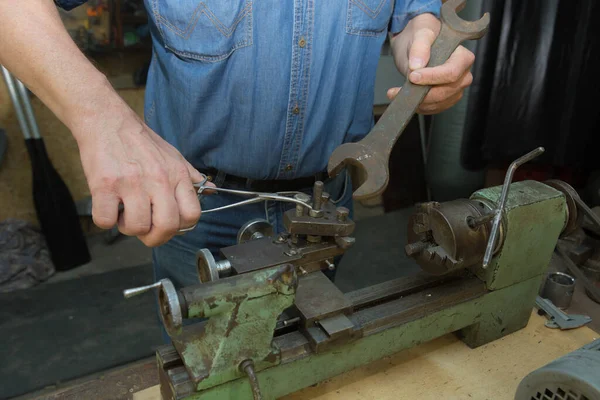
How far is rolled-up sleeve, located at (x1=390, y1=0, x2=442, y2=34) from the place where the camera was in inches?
46.6

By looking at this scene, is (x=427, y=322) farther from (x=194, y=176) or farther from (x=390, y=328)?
(x=194, y=176)

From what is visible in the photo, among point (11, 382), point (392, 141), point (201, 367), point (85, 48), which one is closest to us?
point (201, 367)

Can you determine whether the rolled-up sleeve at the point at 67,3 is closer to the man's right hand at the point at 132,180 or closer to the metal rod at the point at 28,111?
Result: the man's right hand at the point at 132,180

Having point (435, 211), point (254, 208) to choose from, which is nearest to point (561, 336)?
point (435, 211)

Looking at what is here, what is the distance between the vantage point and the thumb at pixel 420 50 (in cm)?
99

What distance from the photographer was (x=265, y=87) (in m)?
1.06

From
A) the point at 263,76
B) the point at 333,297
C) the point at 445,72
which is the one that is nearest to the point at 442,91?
the point at 445,72

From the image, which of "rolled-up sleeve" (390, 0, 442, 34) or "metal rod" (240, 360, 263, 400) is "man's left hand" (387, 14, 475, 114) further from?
"metal rod" (240, 360, 263, 400)

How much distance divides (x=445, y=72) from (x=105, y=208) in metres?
0.70

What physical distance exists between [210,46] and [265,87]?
14 cm

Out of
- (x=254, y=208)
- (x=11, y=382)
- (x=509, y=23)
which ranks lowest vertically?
(x=11, y=382)

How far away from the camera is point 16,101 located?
2.38 metres

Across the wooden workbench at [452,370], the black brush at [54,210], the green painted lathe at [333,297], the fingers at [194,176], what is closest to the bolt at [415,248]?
the green painted lathe at [333,297]

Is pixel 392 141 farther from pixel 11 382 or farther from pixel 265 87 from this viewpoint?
pixel 11 382
